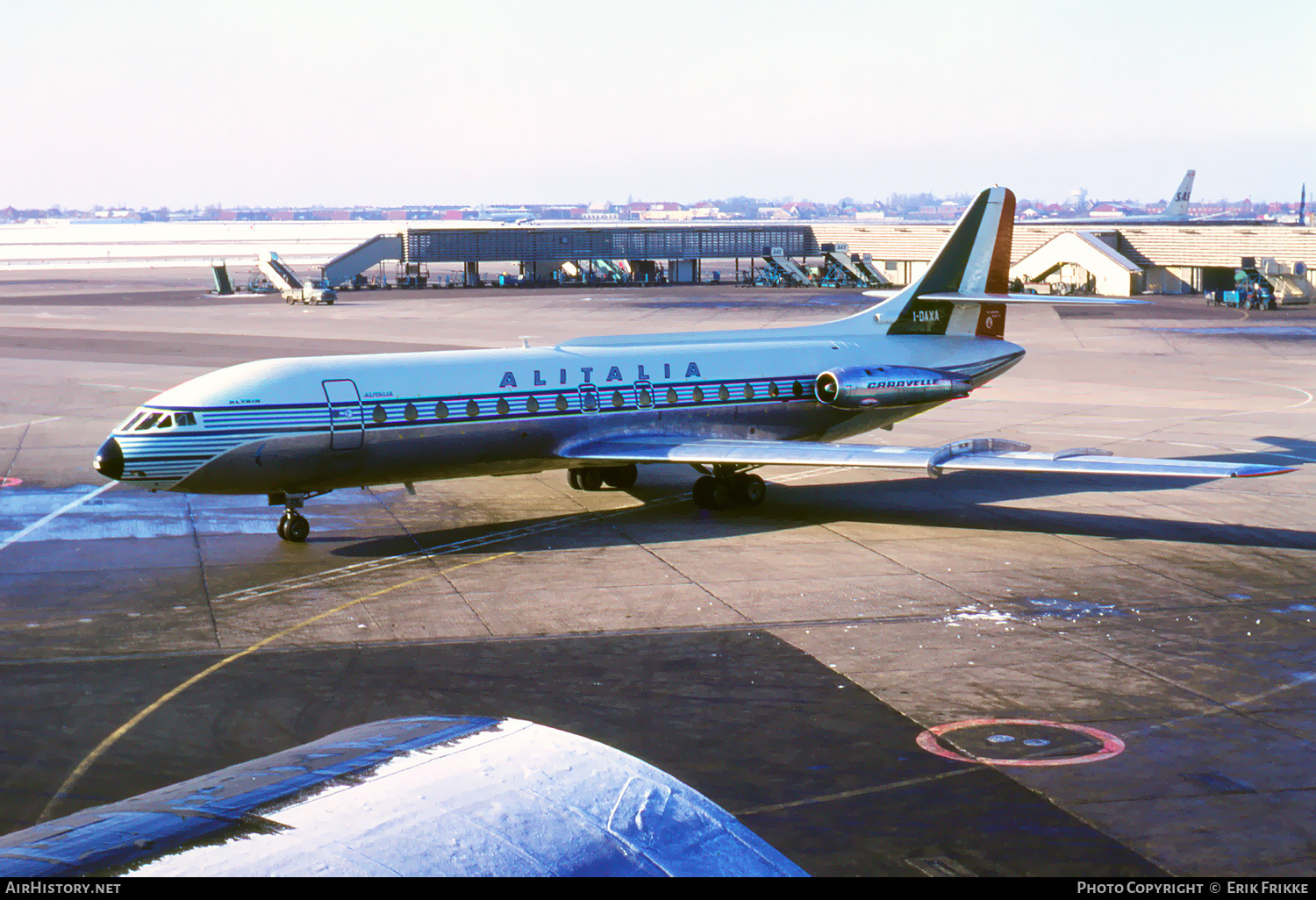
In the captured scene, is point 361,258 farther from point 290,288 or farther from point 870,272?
point 870,272

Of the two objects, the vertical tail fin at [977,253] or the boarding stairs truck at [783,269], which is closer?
the vertical tail fin at [977,253]

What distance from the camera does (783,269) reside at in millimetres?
115875

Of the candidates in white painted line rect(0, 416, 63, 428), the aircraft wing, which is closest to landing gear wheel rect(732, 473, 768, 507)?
the aircraft wing

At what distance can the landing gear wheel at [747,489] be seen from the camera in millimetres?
27328

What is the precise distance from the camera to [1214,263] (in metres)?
93.0

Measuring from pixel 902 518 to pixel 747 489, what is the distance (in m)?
3.28

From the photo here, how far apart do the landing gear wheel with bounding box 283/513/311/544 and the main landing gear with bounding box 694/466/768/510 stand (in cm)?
815

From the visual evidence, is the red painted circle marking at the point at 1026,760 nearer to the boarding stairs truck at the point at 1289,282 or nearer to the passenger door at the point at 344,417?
the passenger door at the point at 344,417

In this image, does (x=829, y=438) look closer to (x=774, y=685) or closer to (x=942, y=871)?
(x=774, y=685)

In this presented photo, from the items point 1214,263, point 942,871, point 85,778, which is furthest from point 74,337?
point 1214,263

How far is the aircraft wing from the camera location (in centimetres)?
2313

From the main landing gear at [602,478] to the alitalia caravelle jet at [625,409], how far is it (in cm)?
4

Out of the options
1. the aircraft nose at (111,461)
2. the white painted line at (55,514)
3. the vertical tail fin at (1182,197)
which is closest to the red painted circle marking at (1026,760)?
the aircraft nose at (111,461)

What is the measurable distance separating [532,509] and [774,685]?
12353 mm
